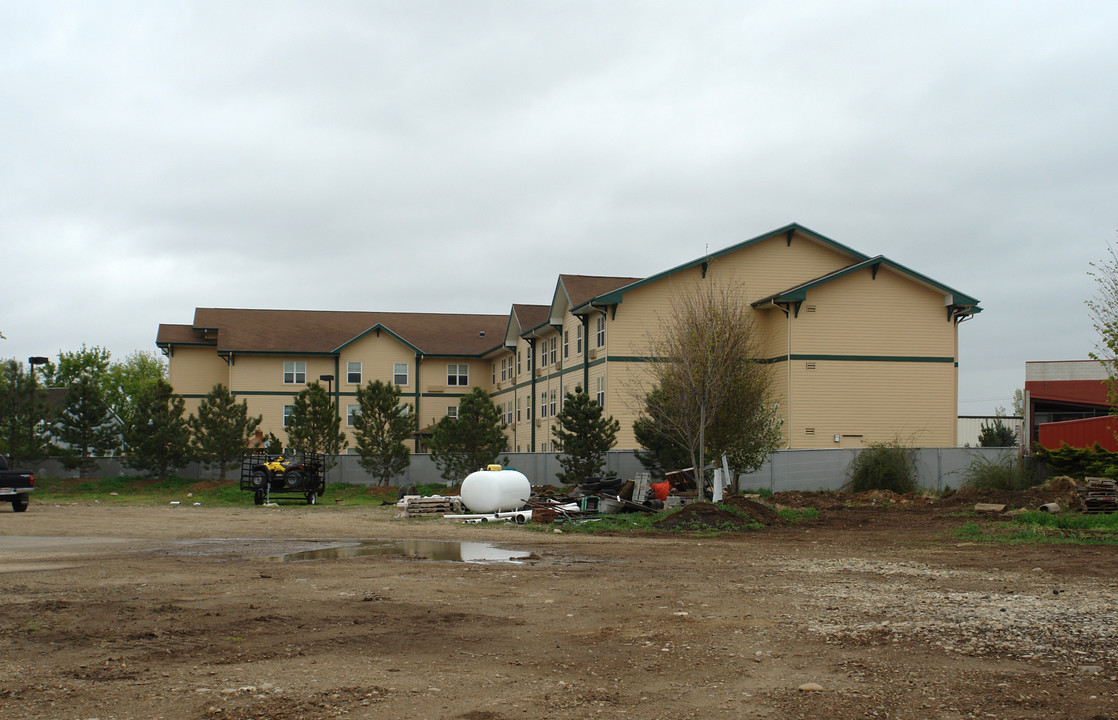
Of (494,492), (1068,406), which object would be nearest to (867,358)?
(1068,406)

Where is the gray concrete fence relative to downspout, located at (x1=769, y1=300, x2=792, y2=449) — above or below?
below

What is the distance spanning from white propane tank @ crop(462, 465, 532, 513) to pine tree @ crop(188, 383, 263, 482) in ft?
69.3

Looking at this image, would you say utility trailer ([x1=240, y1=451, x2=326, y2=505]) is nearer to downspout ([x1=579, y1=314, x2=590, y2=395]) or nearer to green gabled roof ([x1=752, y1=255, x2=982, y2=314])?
downspout ([x1=579, y1=314, x2=590, y2=395])

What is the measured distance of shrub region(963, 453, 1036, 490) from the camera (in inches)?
1297

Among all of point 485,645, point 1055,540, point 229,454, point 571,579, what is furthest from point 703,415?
point 229,454

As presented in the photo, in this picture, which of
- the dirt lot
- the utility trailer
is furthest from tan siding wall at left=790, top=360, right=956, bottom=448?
the dirt lot

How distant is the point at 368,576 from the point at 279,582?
1.27 m

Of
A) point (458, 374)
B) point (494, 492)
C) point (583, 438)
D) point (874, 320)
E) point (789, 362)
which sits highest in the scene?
point (874, 320)

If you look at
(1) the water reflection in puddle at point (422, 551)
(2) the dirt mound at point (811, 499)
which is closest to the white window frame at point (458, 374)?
(2) the dirt mound at point (811, 499)

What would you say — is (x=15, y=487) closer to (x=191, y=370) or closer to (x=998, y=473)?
(x=998, y=473)

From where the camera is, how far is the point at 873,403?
40469 mm

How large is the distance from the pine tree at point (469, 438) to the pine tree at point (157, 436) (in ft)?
48.9

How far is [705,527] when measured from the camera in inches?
902

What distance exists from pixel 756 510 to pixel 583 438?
10817 millimetres
